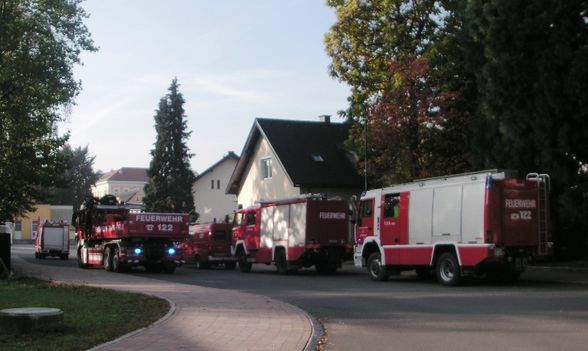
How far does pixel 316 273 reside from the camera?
26812 millimetres

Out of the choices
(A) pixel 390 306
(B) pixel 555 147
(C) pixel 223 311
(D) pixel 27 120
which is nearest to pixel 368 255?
(B) pixel 555 147

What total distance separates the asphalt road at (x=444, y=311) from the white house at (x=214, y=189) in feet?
137

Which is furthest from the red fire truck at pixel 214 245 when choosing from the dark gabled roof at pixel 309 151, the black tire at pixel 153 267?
the dark gabled roof at pixel 309 151

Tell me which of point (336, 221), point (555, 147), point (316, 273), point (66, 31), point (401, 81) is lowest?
point (316, 273)

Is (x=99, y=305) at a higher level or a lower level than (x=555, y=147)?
lower

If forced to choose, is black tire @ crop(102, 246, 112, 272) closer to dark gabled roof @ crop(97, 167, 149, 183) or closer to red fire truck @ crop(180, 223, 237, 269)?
red fire truck @ crop(180, 223, 237, 269)

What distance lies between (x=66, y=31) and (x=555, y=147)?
21003 millimetres

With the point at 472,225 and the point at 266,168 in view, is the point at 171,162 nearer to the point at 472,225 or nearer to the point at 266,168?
the point at 266,168

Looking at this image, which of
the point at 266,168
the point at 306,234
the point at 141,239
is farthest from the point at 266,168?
the point at 306,234

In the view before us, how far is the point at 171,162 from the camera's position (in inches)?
2286

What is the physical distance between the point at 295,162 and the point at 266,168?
391 cm

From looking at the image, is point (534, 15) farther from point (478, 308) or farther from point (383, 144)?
point (478, 308)

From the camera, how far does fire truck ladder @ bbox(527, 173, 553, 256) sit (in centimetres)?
1861

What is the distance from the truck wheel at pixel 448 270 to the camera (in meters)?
18.8
